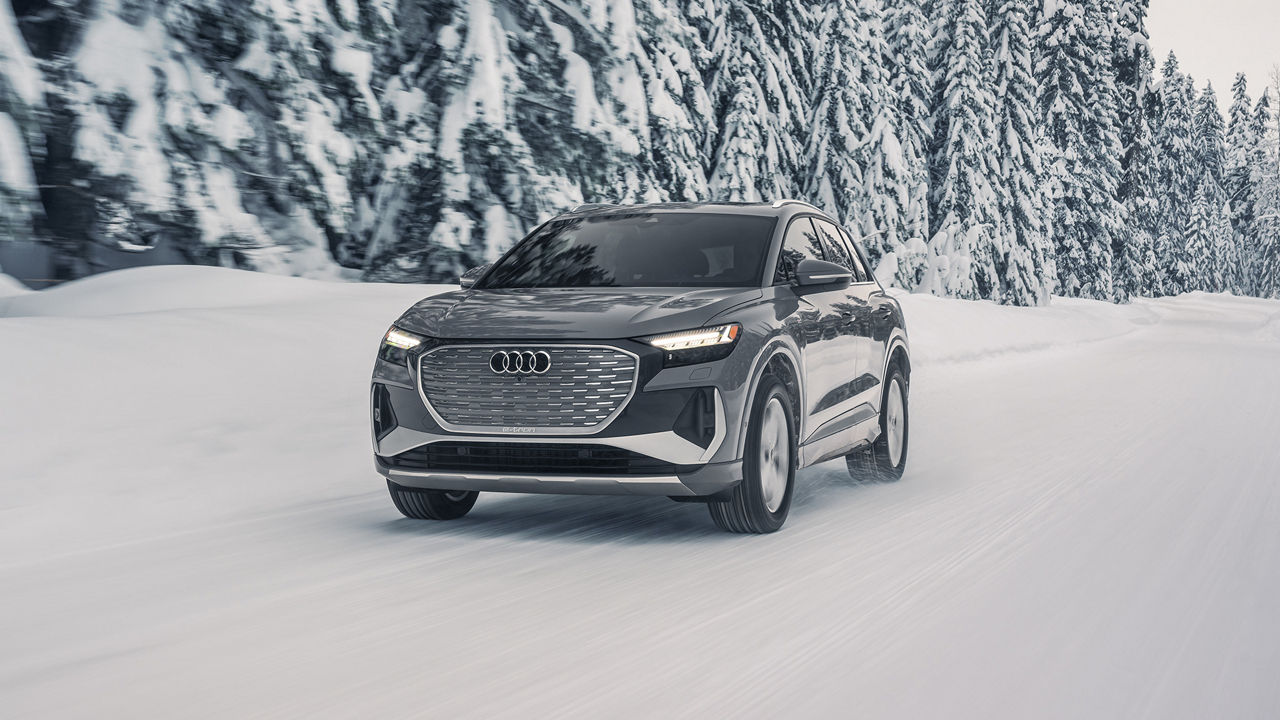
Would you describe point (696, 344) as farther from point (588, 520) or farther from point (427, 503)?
point (427, 503)

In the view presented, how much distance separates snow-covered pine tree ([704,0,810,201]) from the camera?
103 ft

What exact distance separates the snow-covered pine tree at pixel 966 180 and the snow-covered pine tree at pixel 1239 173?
222ft

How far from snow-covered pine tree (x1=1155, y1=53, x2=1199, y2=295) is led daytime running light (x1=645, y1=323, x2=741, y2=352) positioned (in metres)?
91.5

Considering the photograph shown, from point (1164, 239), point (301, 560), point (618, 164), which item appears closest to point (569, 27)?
point (618, 164)

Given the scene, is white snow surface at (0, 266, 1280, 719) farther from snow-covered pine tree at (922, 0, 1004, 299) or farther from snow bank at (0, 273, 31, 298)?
snow-covered pine tree at (922, 0, 1004, 299)

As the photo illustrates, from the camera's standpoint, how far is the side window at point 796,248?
323 inches

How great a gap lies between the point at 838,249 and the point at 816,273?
1804 mm

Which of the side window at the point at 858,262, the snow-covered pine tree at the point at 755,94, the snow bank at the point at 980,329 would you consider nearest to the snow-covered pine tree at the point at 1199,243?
the snow bank at the point at 980,329

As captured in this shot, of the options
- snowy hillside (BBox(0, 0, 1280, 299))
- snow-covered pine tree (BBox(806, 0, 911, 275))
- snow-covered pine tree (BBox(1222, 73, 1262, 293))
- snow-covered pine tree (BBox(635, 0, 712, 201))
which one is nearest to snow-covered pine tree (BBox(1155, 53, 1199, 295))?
snow-covered pine tree (BBox(1222, 73, 1262, 293))

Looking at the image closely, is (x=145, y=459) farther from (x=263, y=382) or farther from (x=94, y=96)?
(x=94, y=96)

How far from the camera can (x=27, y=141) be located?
35.4 ft

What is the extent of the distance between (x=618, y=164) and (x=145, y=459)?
9.33 m

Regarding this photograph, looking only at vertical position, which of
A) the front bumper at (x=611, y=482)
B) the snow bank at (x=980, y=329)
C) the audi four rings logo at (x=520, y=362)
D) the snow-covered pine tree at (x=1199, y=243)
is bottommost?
the snow-covered pine tree at (x=1199, y=243)

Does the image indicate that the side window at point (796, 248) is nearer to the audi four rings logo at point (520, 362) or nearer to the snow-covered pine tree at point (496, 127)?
the audi four rings logo at point (520, 362)
